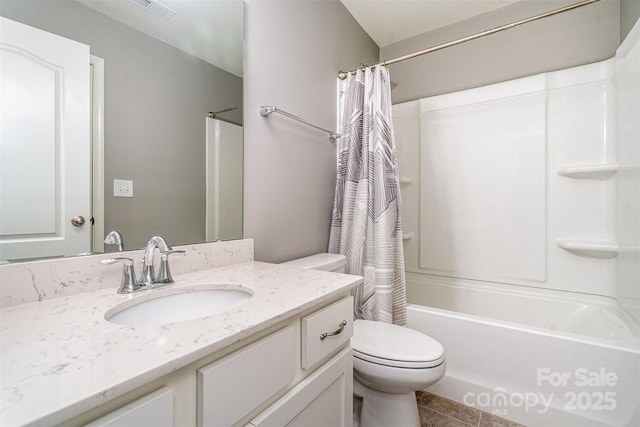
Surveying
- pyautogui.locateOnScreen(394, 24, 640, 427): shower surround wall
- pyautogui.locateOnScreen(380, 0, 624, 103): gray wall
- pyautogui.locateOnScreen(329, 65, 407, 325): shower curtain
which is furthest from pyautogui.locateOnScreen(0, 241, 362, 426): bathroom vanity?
pyautogui.locateOnScreen(380, 0, 624, 103): gray wall

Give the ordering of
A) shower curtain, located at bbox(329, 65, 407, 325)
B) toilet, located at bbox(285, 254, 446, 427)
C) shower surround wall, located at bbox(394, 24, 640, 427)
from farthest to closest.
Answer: shower curtain, located at bbox(329, 65, 407, 325), shower surround wall, located at bbox(394, 24, 640, 427), toilet, located at bbox(285, 254, 446, 427)

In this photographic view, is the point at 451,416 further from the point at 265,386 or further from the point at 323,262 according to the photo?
the point at 265,386

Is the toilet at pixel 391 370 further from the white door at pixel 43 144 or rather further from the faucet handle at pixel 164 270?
the white door at pixel 43 144

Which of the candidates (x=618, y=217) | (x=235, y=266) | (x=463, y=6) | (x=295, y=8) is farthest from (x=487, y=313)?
(x=295, y=8)

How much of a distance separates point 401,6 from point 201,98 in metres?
1.71

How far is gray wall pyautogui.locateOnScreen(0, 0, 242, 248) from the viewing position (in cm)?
82

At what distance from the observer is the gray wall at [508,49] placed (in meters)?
1.80

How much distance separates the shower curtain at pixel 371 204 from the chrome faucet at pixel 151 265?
3.44 feet

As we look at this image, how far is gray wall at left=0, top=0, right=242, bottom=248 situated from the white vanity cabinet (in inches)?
23.0

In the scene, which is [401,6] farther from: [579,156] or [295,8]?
[579,156]

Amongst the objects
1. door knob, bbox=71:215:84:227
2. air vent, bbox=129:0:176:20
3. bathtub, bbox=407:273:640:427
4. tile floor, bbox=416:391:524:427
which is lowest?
tile floor, bbox=416:391:524:427

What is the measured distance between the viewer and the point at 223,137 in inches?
47.6

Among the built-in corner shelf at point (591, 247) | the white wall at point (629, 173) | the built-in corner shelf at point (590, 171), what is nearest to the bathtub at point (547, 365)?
the white wall at point (629, 173)

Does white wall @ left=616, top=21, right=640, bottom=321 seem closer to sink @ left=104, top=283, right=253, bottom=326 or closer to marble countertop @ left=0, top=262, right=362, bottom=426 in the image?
marble countertop @ left=0, top=262, right=362, bottom=426
